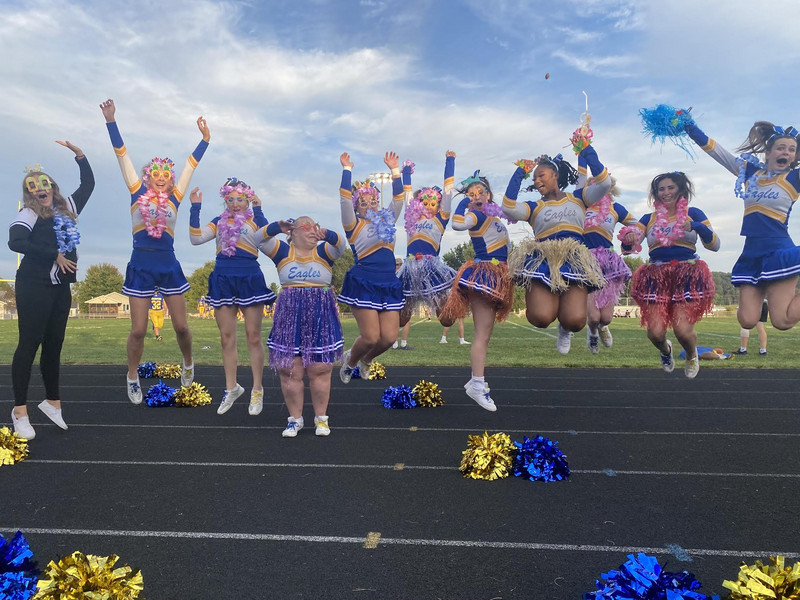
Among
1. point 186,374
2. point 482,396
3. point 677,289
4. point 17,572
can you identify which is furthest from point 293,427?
point 677,289

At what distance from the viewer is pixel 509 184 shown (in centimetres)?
504

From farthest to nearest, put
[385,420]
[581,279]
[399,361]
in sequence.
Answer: [399,361] < [385,420] < [581,279]

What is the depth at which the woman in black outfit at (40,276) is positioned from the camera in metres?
4.83

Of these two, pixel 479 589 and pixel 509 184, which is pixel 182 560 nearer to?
pixel 479 589

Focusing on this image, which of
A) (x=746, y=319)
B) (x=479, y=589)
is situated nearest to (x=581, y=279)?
(x=746, y=319)

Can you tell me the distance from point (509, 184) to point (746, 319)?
2453mm

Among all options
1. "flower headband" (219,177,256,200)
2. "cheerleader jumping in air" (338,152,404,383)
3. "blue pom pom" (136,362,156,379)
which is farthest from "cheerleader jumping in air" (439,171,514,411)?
"blue pom pom" (136,362,156,379)

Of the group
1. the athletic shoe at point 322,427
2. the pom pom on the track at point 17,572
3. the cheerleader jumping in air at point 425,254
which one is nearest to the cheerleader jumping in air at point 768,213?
the cheerleader jumping in air at point 425,254

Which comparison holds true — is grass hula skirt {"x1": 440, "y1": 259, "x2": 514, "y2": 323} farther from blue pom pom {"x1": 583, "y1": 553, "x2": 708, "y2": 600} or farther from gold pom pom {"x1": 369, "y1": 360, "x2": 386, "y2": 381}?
gold pom pom {"x1": 369, "y1": 360, "x2": 386, "y2": 381}

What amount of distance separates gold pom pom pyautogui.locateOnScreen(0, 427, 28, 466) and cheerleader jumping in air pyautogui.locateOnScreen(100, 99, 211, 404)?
5.53ft

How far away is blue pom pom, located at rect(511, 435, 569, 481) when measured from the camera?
3818mm

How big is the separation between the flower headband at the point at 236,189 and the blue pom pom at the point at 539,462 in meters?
3.57

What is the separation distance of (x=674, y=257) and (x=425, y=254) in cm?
265

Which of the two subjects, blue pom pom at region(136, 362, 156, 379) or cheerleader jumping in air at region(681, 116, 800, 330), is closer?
cheerleader jumping in air at region(681, 116, 800, 330)
